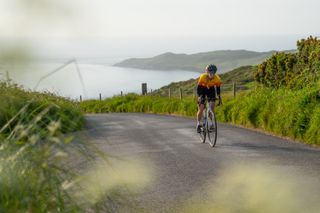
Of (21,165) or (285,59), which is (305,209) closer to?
(21,165)

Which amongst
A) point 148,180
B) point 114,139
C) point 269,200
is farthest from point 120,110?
point 269,200

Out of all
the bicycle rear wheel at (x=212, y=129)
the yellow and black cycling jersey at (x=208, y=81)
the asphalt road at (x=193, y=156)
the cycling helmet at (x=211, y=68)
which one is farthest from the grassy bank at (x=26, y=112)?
the bicycle rear wheel at (x=212, y=129)

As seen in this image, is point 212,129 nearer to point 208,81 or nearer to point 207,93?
point 207,93

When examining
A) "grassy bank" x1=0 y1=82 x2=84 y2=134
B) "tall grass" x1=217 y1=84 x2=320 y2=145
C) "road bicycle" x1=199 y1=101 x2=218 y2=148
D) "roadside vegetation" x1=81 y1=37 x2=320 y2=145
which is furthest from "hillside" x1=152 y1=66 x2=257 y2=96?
"grassy bank" x1=0 y1=82 x2=84 y2=134

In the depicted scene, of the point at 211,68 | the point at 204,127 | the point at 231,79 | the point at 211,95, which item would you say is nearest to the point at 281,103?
the point at 204,127

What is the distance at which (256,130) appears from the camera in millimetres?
15156

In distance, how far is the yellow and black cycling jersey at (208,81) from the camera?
11789mm

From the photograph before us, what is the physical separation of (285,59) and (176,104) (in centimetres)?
547

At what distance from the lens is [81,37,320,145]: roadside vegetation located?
13.0m

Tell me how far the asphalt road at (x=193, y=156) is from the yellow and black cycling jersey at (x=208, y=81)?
1.40 metres

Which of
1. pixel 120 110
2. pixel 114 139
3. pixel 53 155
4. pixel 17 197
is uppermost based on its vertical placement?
pixel 53 155

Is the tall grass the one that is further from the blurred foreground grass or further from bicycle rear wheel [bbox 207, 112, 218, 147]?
the blurred foreground grass

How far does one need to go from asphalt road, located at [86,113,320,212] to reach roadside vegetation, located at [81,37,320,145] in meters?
0.52

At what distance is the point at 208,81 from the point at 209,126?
120 cm
